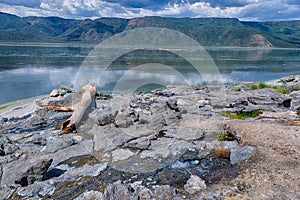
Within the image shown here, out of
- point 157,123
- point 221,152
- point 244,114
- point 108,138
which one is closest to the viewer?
point 221,152

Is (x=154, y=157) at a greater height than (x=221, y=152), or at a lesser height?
lesser

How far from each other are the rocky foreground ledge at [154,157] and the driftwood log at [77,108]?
280mm

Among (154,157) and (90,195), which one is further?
(154,157)

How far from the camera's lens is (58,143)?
7.70 metres

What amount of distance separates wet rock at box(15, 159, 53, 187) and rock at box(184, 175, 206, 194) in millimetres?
3098

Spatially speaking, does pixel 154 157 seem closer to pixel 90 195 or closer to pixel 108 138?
pixel 108 138

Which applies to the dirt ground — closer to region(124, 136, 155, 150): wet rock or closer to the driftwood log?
region(124, 136, 155, 150): wet rock

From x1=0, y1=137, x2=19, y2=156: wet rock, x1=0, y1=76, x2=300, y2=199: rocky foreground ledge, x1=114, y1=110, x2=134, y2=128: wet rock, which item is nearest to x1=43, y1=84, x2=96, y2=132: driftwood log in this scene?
x1=0, y1=76, x2=300, y2=199: rocky foreground ledge

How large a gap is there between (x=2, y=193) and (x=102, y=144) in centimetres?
286

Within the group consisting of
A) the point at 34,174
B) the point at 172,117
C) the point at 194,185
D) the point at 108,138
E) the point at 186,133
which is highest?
the point at 172,117

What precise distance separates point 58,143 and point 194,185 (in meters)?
4.42

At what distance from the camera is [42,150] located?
Answer: 7.48 m

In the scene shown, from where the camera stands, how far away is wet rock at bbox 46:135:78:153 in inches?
295

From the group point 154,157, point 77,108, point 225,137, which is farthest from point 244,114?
point 77,108
